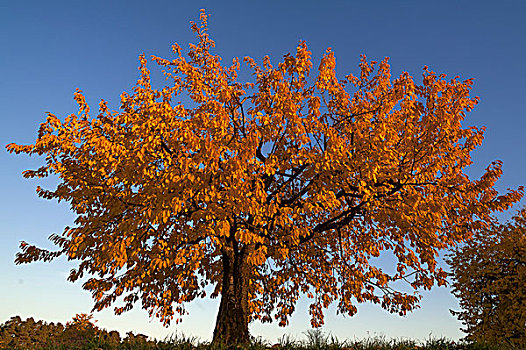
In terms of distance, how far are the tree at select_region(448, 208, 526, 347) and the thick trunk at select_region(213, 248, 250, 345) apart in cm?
1121

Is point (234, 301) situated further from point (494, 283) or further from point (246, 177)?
point (494, 283)

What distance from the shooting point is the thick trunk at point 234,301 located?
15.2m

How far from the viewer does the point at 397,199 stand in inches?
626

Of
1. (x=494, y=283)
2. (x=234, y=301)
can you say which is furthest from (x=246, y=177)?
(x=494, y=283)

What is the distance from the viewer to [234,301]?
1580 centimetres

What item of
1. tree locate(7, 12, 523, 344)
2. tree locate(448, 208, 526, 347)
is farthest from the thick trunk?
tree locate(448, 208, 526, 347)

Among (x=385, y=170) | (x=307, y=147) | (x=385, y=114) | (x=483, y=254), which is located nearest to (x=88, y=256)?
(x=307, y=147)

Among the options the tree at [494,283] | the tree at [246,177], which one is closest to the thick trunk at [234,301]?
the tree at [246,177]

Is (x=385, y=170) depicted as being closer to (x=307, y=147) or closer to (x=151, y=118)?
(x=307, y=147)

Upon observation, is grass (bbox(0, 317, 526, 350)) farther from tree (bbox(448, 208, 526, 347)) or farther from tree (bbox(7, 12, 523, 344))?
tree (bbox(448, 208, 526, 347))

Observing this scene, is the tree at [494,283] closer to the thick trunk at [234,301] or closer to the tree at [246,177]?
the tree at [246,177]

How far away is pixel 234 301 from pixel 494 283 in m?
13.0

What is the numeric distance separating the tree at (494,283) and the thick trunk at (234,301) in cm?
1121

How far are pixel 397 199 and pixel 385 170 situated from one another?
140 centimetres
